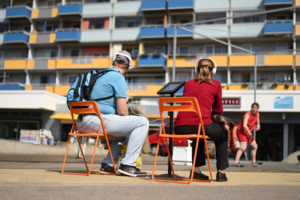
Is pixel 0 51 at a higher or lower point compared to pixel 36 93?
higher

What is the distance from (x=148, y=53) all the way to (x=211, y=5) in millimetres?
7636

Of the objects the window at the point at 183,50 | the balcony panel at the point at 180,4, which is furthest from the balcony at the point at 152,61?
the balcony panel at the point at 180,4

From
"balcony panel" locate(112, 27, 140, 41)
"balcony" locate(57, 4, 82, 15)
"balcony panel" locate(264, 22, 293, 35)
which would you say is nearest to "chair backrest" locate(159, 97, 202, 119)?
"balcony panel" locate(264, 22, 293, 35)

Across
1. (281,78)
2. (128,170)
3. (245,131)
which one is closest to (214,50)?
(281,78)

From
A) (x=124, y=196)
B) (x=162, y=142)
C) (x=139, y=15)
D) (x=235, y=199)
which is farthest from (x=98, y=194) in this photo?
(x=139, y=15)

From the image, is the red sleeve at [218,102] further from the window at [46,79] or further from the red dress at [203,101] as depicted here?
the window at [46,79]

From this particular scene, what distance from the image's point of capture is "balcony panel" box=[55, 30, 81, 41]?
38500mm

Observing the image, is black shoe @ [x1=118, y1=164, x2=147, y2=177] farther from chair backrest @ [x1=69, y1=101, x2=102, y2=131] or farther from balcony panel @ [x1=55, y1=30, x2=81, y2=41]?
balcony panel @ [x1=55, y1=30, x2=81, y2=41]

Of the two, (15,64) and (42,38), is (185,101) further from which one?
(15,64)

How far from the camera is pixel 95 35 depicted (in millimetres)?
38594

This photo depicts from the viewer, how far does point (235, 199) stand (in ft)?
9.57

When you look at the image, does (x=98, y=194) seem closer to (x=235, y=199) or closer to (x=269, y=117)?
(x=235, y=199)

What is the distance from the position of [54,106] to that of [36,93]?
225cm

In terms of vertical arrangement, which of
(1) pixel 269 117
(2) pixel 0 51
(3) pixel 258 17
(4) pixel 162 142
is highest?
(3) pixel 258 17
